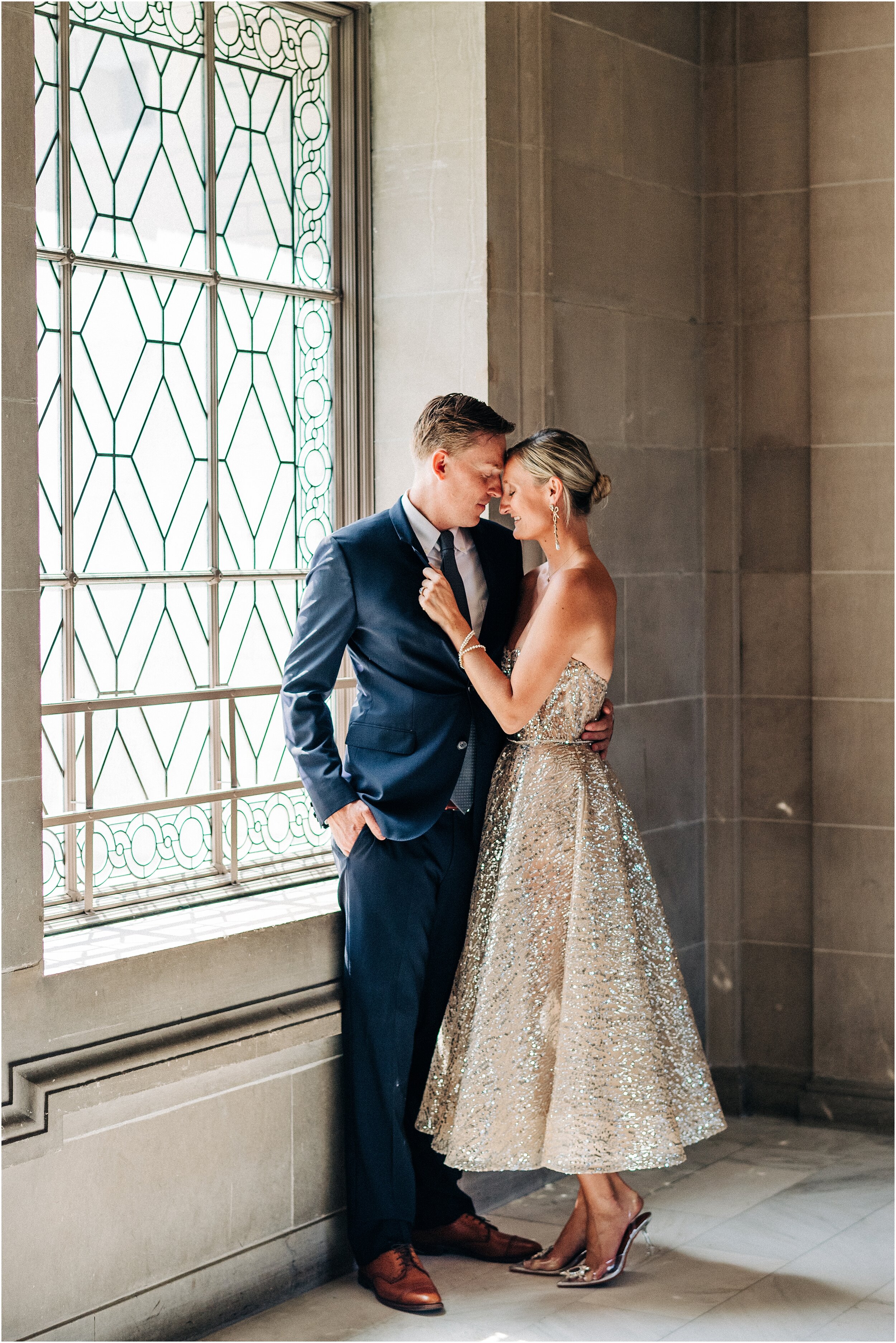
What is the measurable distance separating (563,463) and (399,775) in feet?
2.33

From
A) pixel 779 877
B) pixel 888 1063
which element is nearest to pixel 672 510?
pixel 779 877

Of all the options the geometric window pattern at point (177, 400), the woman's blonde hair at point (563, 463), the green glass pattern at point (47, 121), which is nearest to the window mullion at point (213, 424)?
the geometric window pattern at point (177, 400)

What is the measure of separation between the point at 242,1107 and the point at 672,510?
6.93ft

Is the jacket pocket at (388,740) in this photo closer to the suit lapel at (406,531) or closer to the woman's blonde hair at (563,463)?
the suit lapel at (406,531)

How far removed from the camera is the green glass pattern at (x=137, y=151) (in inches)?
126

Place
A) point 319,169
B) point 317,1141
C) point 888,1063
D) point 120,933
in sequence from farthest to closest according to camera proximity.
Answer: point 888,1063 → point 319,169 → point 317,1141 → point 120,933

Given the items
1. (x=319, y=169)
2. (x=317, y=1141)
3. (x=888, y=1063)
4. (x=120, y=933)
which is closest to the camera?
(x=120, y=933)

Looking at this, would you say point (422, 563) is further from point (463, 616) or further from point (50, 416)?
point (50, 416)

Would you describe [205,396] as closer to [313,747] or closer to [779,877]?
[313,747]

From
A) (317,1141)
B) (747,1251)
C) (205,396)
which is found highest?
(205,396)

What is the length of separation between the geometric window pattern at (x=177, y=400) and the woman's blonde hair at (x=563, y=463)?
68cm

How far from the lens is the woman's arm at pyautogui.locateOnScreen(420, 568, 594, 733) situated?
10.6 feet

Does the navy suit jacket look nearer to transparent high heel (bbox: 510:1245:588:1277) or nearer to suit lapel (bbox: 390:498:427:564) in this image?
suit lapel (bbox: 390:498:427:564)

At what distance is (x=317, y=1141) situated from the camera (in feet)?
11.1
